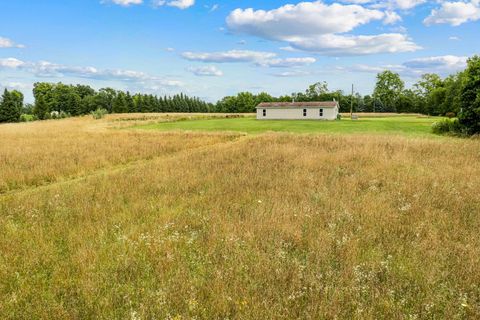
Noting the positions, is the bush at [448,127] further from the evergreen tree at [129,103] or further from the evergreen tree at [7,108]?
the evergreen tree at [129,103]

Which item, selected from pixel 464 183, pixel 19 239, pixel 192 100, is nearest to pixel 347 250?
pixel 19 239

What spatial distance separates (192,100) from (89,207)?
5024 inches

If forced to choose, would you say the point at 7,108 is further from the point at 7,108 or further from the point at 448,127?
the point at 448,127

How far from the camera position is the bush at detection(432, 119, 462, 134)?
2952cm

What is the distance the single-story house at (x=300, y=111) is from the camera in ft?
203

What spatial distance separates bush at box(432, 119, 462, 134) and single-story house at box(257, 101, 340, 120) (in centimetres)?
2901

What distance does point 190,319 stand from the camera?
3.89 m

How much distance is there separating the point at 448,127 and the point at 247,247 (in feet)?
107

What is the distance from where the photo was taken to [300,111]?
209 ft

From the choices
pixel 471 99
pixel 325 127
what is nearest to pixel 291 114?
pixel 325 127

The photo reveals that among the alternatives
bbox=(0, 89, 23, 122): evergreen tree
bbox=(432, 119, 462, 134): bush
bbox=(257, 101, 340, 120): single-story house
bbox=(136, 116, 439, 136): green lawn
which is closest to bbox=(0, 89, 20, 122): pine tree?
bbox=(0, 89, 23, 122): evergreen tree

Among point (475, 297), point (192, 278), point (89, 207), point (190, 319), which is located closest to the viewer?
point (190, 319)

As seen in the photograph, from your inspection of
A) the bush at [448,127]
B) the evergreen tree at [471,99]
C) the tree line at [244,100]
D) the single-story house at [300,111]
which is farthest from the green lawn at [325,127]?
the tree line at [244,100]

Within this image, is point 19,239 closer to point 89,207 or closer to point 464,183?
point 89,207
